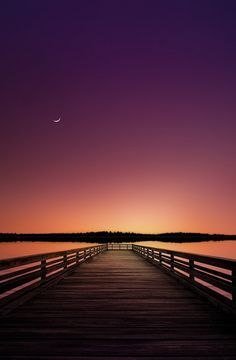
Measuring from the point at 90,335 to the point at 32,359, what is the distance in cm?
129

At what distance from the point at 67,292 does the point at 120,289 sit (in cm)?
174

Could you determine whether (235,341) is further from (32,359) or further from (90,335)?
(32,359)

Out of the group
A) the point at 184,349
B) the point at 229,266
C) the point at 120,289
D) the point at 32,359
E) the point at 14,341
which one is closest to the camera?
the point at 32,359

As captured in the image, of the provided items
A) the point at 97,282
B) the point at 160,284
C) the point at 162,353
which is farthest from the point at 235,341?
the point at 97,282

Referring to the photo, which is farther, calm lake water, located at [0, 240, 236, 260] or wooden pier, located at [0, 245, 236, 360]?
calm lake water, located at [0, 240, 236, 260]

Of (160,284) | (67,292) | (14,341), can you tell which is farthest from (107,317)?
(160,284)

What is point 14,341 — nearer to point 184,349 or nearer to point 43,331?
point 43,331

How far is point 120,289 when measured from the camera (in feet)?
35.8

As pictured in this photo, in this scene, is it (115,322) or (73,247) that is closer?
(115,322)

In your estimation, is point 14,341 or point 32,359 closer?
point 32,359

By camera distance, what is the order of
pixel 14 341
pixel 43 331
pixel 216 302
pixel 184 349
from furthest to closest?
pixel 216 302 < pixel 43 331 < pixel 14 341 < pixel 184 349

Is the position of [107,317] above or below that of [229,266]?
below

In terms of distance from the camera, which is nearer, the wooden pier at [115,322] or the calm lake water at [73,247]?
the wooden pier at [115,322]

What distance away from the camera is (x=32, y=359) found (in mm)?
4672
